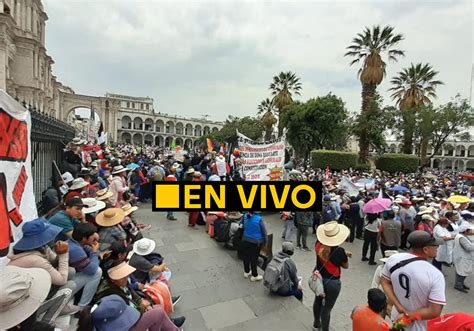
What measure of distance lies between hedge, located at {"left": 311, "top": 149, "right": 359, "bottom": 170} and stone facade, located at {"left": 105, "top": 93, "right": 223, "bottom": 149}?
60651 mm

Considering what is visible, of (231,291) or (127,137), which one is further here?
(127,137)

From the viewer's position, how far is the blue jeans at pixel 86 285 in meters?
3.21

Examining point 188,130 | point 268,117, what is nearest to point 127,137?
point 188,130

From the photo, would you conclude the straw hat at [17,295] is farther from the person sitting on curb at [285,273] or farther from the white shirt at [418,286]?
the person sitting on curb at [285,273]

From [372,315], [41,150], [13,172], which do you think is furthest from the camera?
[41,150]

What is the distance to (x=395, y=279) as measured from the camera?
8.48 ft

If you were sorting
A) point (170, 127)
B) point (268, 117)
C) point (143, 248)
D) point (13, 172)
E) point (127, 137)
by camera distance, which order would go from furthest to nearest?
point (170, 127) < point (127, 137) < point (268, 117) < point (143, 248) < point (13, 172)

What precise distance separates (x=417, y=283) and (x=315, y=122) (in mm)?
27526

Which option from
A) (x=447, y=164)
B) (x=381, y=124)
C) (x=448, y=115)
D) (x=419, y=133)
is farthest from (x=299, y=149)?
(x=447, y=164)

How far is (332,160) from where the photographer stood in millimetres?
28531

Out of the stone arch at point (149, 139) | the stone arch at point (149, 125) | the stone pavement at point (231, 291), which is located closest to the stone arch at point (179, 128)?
the stone arch at point (149, 125)

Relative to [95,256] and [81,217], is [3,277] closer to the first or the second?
[95,256]

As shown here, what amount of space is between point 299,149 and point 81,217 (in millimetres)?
28844

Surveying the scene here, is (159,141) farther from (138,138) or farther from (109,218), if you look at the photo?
(109,218)
